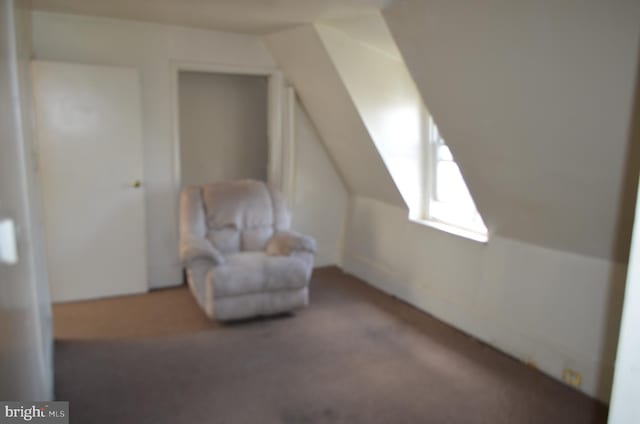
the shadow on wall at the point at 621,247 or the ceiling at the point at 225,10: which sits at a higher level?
the ceiling at the point at 225,10

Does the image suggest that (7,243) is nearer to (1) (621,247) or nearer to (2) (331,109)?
(1) (621,247)

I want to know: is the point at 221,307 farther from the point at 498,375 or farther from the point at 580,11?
the point at 580,11

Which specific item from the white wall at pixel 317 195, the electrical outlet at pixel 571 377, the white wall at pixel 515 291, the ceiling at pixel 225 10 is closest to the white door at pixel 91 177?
the ceiling at pixel 225 10

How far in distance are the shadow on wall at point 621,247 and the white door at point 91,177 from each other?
3329 mm

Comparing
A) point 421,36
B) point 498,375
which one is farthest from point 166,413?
point 421,36

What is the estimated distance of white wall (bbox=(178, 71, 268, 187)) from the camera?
505cm

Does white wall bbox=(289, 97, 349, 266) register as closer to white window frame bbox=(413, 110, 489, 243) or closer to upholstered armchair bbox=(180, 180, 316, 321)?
upholstered armchair bbox=(180, 180, 316, 321)

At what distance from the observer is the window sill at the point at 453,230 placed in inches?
133

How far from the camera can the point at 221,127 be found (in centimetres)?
521

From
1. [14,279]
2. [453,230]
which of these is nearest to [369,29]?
[453,230]

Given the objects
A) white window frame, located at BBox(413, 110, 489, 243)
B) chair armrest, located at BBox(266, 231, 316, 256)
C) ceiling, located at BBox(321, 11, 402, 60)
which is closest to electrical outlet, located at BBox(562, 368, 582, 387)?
white window frame, located at BBox(413, 110, 489, 243)

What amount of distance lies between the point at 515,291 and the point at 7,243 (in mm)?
2779

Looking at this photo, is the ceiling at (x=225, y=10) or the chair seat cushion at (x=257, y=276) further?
the chair seat cushion at (x=257, y=276)

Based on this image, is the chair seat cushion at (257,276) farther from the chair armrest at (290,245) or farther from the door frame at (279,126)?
the door frame at (279,126)
